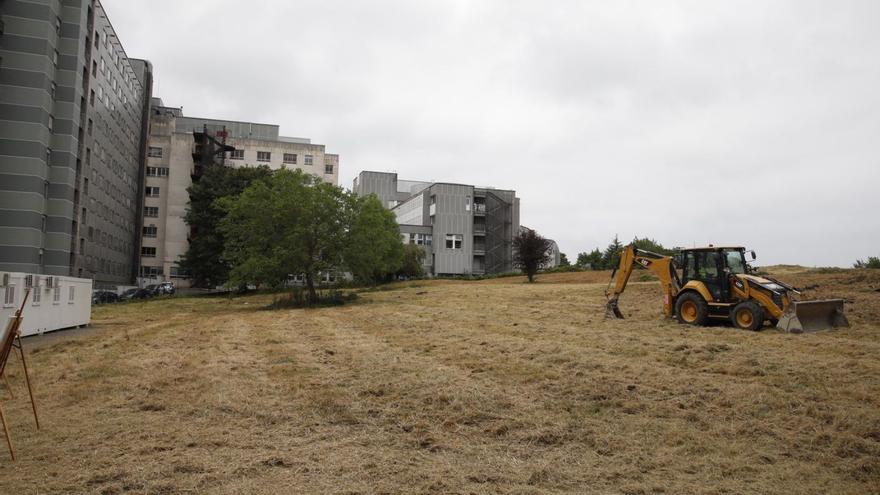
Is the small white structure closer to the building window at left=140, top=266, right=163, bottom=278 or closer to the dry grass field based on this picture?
the dry grass field

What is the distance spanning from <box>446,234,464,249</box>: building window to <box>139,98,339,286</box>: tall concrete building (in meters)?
17.2

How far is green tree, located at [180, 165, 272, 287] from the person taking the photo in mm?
56812

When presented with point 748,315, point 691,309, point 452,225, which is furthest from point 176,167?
point 748,315

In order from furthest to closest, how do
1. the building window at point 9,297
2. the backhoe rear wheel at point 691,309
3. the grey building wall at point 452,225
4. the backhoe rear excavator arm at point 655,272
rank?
the grey building wall at point 452,225 → the backhoe rear excavator arm at point 655,272 → the building window at point 9,297 → the backhoe rear wheel at point 691,309

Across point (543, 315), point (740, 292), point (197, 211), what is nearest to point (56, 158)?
point (197, 211)

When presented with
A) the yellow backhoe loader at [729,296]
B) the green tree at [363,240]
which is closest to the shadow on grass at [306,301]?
the green tree at [363,240]

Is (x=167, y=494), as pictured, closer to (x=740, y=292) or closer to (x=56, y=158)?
(x=740, y=292)

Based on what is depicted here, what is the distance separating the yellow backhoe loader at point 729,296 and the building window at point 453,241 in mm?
57670

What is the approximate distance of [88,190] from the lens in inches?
2201

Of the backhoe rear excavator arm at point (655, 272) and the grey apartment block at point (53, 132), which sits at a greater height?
the grey apartment block at point (53, 132)

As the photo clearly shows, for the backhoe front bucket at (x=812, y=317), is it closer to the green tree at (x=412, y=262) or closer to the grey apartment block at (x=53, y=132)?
the green tree at (x=412, y=262)

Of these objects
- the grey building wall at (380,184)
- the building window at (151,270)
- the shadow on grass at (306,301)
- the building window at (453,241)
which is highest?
the grey building wall at (380,184)

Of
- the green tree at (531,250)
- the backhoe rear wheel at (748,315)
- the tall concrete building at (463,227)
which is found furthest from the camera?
the tall concrete building at (463,227)

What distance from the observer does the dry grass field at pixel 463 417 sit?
6219mm
